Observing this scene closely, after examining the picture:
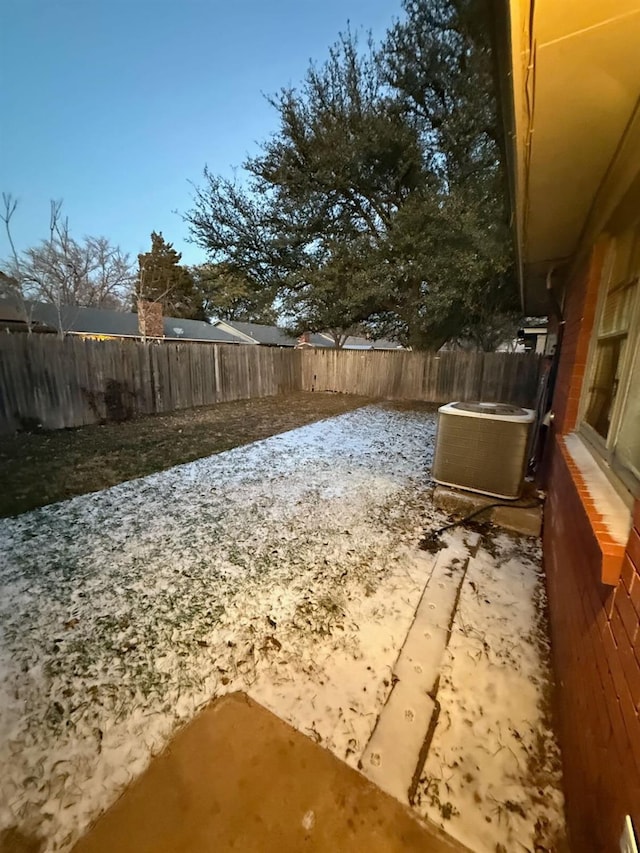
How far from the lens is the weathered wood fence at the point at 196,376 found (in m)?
5.17

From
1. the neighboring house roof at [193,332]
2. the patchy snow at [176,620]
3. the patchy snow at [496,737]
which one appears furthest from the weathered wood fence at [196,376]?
the neighboring house roof at [193,332]

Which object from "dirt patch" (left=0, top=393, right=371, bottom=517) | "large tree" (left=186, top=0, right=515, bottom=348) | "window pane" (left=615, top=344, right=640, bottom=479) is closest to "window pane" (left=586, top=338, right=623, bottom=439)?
"window pane" (left=615, top=344, right=640, bottom=479)

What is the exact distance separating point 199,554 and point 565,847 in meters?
2.03

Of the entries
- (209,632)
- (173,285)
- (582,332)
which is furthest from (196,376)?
(173,285)

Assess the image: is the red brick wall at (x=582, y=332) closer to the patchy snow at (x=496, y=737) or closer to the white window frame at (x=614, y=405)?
the white window frame at (x=614, y=405)

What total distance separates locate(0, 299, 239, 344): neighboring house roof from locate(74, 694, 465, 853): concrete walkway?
16.0m

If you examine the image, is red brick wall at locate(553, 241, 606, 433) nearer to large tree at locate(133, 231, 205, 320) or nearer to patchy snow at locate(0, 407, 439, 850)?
patchy snow at locate(0, 407, 439, 850)

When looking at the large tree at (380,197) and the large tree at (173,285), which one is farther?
the large tree at (173,285)

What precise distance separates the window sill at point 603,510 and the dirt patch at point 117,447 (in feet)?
12.2

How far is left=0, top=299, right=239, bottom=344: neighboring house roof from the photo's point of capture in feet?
45.2

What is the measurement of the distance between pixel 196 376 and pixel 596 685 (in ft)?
25.8

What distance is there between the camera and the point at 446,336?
9445mm

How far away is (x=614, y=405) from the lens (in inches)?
62.7

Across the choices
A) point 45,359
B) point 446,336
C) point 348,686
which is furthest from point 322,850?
point 446,336
